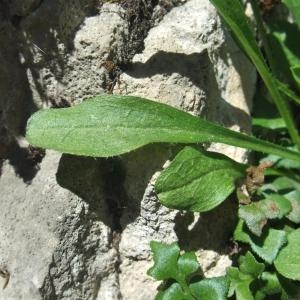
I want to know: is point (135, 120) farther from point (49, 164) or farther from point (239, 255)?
point (239, 255)

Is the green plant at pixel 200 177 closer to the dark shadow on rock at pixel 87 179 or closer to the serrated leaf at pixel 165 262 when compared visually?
the serrated leaf at pixel 165 262

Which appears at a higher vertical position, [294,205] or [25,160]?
[25,160]

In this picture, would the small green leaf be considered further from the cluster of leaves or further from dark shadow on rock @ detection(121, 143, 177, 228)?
the cluster of leaves

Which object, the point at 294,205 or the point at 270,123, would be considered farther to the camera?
the point at 270,123

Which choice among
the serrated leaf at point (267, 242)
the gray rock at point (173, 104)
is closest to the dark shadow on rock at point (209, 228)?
the gray rock at point (173, 104)

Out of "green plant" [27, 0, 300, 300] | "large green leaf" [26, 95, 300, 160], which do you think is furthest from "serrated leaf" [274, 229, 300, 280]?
"large green leaf" [26, 95, 300, 160]

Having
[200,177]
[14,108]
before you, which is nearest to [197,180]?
[200,177]

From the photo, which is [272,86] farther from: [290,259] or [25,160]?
[25,160]
